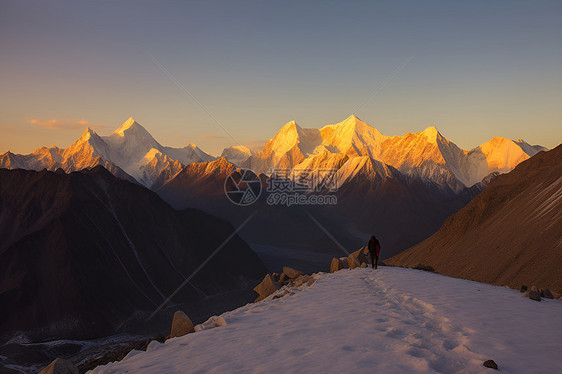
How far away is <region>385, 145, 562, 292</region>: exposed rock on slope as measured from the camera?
34.7 m

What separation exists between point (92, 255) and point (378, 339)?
273 feet

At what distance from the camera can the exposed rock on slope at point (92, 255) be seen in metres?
67.9

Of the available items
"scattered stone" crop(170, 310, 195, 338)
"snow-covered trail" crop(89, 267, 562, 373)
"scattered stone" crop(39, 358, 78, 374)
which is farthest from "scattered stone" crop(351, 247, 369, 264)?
"scattered stone" crop(39, 358, 78, 374)

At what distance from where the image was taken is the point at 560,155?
64875 millimetres

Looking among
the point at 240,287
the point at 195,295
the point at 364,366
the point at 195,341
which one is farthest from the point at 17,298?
the point at 364,366

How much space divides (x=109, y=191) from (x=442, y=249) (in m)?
78.3

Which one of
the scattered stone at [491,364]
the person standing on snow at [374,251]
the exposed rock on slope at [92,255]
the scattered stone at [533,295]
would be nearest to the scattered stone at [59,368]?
the scattered stone at [491,364]

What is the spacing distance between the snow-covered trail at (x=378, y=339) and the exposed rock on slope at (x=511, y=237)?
24.1 metres

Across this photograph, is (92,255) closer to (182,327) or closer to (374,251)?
(374,251)

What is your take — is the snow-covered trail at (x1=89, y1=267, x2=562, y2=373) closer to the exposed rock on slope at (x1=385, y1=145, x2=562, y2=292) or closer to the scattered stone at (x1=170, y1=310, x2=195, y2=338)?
the scattered stone at (x1=170, y1=310, x2=195, y2=338)

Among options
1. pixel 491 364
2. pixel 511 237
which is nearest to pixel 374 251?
pixel 491 364

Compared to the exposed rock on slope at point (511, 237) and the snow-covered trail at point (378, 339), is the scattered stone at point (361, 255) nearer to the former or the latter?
the exposed rock on slope at point (511, 237)

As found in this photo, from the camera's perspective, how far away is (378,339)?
7.43 meters

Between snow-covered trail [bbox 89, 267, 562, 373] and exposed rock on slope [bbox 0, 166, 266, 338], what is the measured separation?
225 ft
